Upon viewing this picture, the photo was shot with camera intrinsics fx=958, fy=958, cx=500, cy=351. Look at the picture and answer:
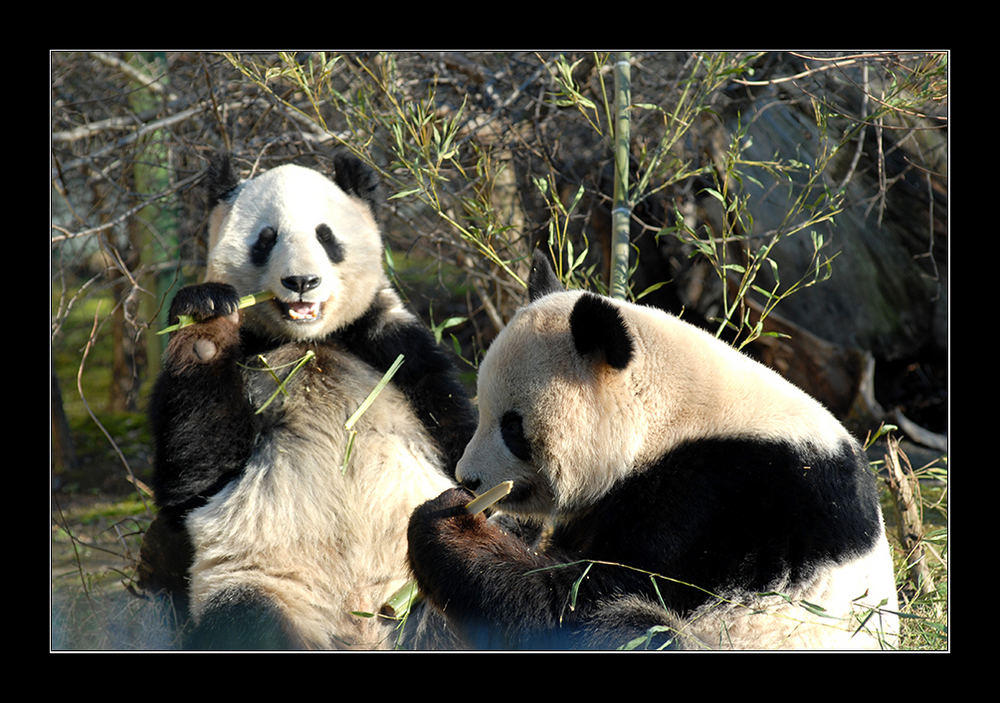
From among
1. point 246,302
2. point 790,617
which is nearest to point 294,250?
point 246,302

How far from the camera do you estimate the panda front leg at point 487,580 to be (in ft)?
8.48

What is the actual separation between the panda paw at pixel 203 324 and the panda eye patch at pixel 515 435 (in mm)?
1234

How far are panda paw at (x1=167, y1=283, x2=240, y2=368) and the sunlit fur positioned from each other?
1.13 meters

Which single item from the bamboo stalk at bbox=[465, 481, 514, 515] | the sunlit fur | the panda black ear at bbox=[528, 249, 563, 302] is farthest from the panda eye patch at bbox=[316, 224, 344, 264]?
the bamboo stalk at bbox=[465, 481, 514, 515]

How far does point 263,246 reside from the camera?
360 cm

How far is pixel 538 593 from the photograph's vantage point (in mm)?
2590

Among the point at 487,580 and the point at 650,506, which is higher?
the point at 650,506

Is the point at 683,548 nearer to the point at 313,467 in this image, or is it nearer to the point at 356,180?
the point at 313,467

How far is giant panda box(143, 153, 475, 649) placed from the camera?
3.41 meters

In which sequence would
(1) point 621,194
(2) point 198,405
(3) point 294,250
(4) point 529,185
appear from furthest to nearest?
(4) point 529,185 < (1) point 621,194 < (3) point 294,250 < (2) point 198,405

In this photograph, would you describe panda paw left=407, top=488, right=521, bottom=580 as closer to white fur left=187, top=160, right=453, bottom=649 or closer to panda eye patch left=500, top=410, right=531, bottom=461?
panda eye patch left=500, top=410, right=531, bottom=461

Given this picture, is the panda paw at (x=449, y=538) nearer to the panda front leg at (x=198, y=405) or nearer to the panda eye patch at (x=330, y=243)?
the panda front leg at (x=198, y=405)

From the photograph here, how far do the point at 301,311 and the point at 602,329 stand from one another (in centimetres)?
138

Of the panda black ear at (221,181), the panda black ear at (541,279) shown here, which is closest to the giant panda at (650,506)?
the panda black ear at (541,279)
